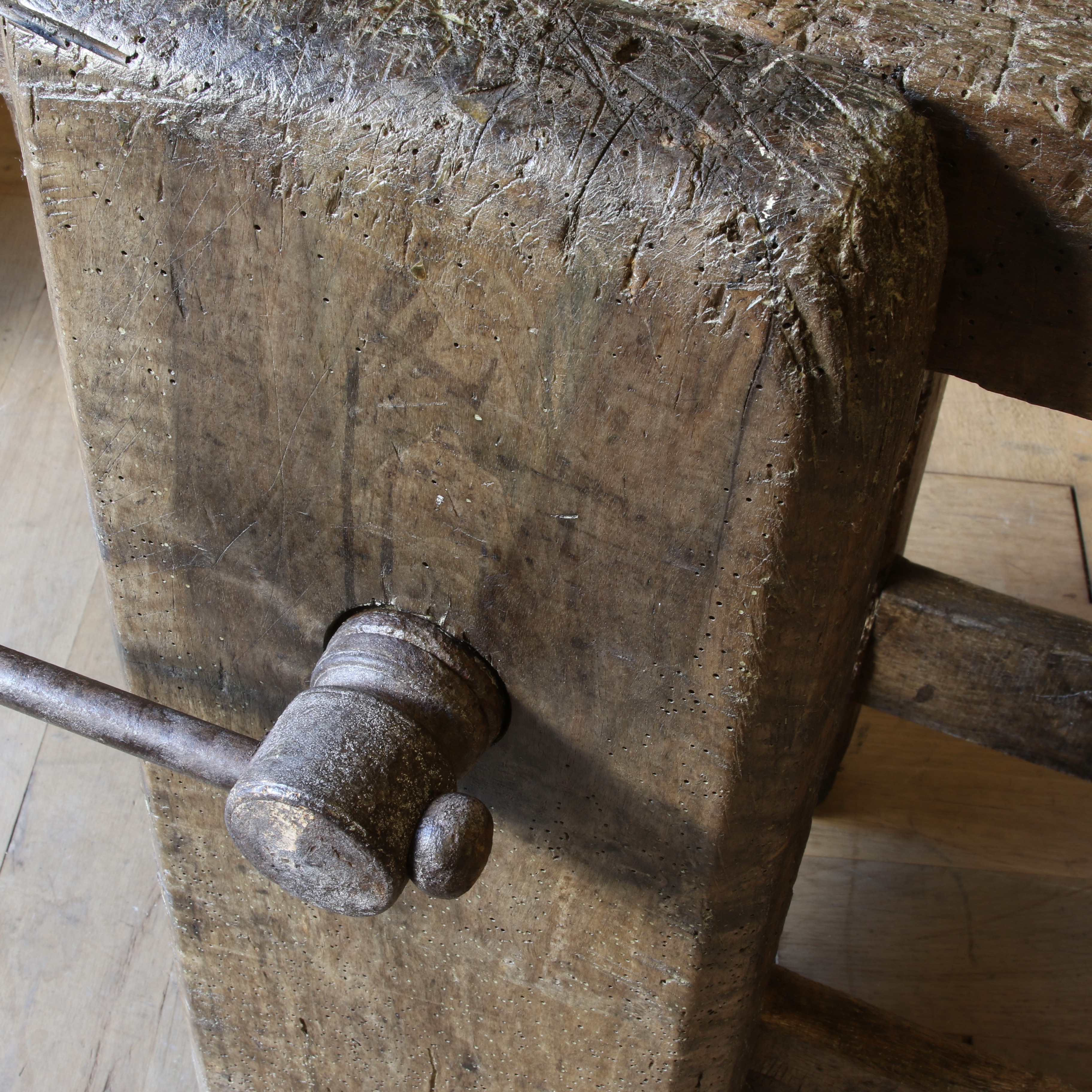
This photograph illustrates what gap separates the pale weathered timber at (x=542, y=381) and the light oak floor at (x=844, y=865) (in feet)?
2.03

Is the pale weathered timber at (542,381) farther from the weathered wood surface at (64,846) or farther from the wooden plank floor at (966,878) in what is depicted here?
the wooden plank floor at (966,878)

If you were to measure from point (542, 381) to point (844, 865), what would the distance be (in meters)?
0.97

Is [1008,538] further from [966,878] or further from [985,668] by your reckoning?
[985,668]

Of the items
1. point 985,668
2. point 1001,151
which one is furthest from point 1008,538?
point 1001,151

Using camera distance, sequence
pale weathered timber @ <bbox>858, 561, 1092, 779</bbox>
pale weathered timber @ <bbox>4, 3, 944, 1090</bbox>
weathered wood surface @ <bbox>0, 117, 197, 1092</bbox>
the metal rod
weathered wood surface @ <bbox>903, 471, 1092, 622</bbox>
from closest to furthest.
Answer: pale weathered timber @ <bbox>4, 3, 944, 1090</bbox>, the metal rod, pale weathered timber @ <bbox>858, 561, 1092, 779</bbox>, weathered wood surface @ <bbox>0, 117, 197, 1092</bbox>, weathered wood surface @ <bbox>903, 471, 1092, 622</bbox>

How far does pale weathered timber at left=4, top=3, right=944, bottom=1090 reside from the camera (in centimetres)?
50

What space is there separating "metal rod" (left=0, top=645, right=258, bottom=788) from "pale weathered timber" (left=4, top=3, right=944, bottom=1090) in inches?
2.9

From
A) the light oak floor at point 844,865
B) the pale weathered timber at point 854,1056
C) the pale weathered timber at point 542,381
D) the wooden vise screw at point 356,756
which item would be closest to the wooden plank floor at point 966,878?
the light oak floor at point 844,865

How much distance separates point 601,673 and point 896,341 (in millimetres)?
213

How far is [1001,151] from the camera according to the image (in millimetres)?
522

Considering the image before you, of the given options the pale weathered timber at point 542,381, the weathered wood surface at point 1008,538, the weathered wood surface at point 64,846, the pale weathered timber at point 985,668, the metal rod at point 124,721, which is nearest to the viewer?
the pale weathered timber at point 542,381

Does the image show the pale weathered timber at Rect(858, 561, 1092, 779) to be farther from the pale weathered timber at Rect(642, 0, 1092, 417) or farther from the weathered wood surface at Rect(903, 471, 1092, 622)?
the weathered wood surface at Rect(903, 471, 1092, 622)

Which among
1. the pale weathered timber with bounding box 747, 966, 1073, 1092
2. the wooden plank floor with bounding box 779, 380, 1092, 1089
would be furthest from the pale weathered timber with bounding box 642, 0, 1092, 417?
the wooden plank floor with bounding box 779, 380, 1092, 1089

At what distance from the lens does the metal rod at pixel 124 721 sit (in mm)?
617
